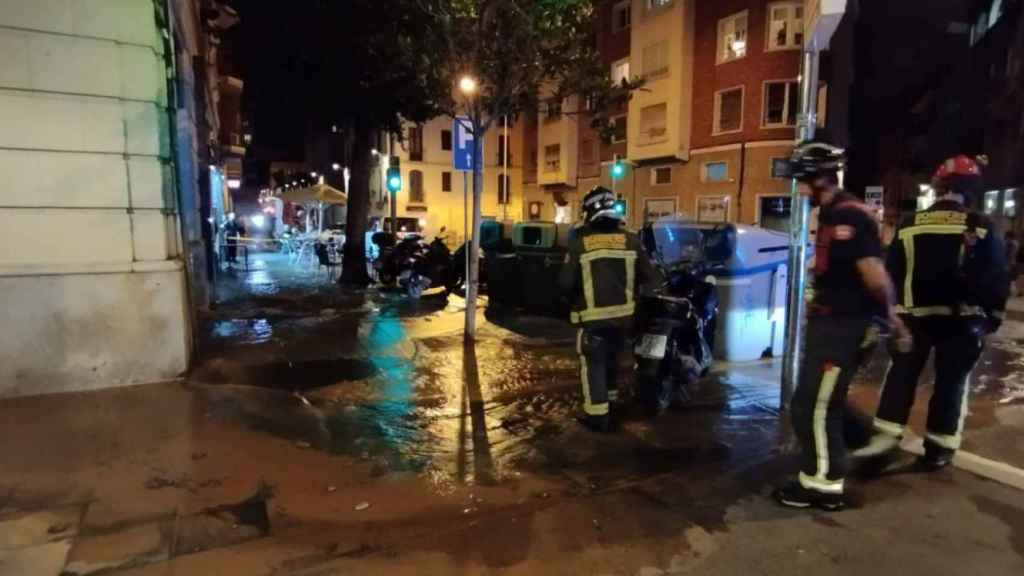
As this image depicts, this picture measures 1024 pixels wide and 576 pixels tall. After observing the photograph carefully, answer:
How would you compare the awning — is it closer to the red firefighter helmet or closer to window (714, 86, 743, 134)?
the red firefighter helmet

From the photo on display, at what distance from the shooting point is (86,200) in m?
5.59

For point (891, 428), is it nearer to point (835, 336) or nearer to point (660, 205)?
point (835, 336)

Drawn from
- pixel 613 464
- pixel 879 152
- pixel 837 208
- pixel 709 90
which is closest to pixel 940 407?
pixel 837 208

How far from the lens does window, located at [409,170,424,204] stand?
44.6 meters

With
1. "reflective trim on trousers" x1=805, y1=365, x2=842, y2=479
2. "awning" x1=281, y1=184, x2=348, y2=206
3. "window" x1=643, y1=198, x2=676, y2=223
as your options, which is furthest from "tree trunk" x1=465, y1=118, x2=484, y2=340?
"window" x1=643, y1=198, x2=676, y2=223

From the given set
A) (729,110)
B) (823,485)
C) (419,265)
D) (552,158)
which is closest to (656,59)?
(729,110)

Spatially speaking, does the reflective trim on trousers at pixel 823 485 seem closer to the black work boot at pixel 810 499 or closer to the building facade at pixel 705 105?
the black work boot at pixel 810 499

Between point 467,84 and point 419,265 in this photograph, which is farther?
point 419,265

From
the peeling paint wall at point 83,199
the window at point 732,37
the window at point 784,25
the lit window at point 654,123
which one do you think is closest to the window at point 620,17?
the lit window at point 654,123

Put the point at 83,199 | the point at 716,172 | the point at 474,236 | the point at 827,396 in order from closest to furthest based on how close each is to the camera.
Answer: the point at 827,396, the point at 83,199, the point at 474,236, the point at 716,172

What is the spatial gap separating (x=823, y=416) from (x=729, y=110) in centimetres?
2793

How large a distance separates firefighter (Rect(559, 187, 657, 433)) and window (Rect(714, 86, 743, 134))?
25.9m

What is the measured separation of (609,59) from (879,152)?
50.4 feet

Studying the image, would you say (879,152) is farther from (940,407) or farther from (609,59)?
(940,407)
